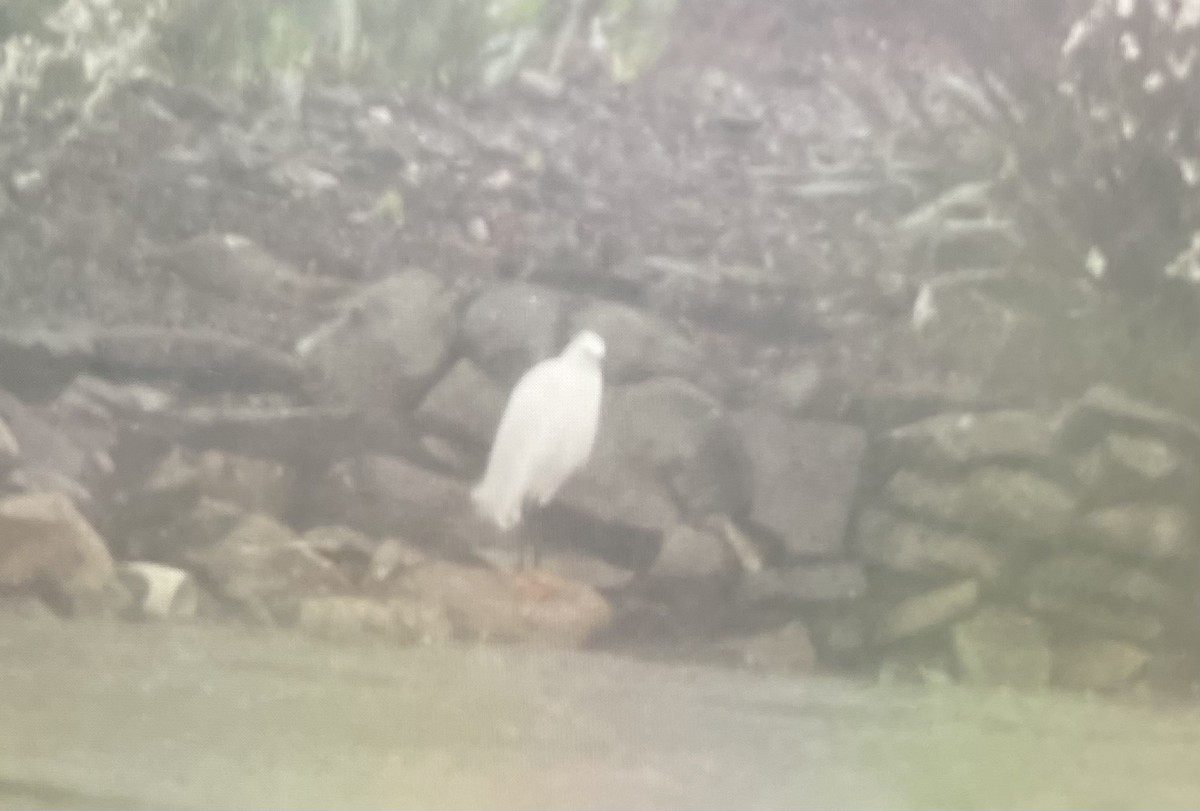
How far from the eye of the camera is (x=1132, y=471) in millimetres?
1784

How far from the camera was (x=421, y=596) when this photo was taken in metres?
1.76

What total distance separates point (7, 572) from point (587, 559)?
2.37ft

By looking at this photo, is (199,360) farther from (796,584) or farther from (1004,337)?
(1004,337)

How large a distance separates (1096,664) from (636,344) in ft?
2.26

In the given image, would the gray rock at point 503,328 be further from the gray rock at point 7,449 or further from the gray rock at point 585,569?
the gray rock at point 7,449

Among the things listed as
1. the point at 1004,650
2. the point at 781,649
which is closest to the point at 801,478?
the point at 781,649

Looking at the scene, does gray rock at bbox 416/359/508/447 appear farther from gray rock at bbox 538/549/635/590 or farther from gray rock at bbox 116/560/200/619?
gray rock at bbox 116/560/200/619

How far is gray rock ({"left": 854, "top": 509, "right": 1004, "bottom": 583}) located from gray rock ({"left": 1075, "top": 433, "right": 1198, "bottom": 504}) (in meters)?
0.15

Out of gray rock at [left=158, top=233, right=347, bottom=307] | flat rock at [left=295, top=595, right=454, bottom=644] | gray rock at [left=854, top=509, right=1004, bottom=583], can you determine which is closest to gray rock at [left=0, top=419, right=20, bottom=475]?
gray rock at [left=158, top=233, right=347, bottom=307]

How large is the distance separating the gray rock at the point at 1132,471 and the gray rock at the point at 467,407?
0.73 m

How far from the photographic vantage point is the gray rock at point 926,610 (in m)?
1.78

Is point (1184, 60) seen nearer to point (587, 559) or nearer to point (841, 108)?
point (841, 108)

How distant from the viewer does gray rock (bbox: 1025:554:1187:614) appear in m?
1.77

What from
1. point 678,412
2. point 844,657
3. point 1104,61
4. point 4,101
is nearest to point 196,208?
point 4,101
